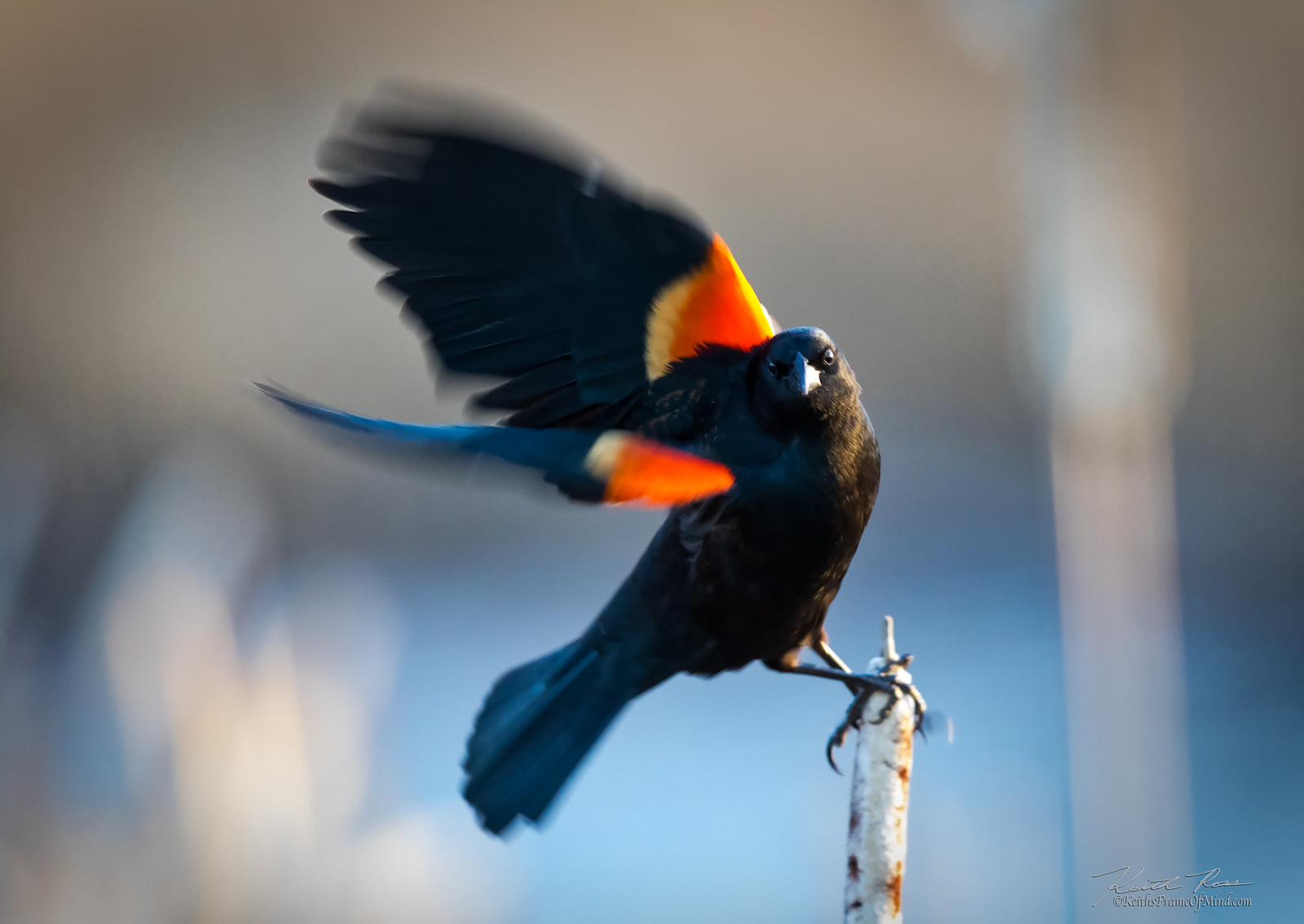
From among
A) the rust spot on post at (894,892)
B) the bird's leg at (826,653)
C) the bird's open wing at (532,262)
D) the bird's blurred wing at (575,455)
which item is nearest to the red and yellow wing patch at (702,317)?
the bird's open wing at (532,262)

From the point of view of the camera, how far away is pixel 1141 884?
3.17ft

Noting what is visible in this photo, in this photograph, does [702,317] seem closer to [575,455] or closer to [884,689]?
[575,455]

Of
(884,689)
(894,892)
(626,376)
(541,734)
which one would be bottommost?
(894,892)

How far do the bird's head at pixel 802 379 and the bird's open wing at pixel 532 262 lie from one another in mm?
79

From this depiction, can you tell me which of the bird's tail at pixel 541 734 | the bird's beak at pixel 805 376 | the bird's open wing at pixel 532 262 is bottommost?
the bird's tail at pixel 541 734

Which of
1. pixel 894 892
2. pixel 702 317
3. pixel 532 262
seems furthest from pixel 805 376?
pixel 894 892

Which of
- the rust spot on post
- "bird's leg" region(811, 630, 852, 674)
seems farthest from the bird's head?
the rust spot on post

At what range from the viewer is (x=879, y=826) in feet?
2.33

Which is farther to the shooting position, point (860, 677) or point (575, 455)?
point (860, 677)

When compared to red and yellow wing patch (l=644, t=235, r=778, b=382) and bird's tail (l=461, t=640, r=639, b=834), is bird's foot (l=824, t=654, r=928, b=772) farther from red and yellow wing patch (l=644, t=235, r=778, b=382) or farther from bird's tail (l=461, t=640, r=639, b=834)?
red and yellow wing patch (l=644, t=235, r=778, b=382)

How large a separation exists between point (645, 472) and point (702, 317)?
24 centimetres

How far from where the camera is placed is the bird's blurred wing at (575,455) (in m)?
Result: 0.65

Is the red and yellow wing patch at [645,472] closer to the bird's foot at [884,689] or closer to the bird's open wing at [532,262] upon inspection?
the bird's open wing at [532,262]

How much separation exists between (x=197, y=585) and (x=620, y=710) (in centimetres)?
168
